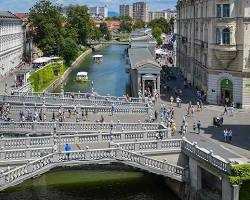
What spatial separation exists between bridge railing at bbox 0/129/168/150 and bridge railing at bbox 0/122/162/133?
13.2 ft

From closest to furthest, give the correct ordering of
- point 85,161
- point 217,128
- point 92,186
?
point 85,161, point 92,186, point 217,128

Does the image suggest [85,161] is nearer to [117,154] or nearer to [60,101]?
[117,154]

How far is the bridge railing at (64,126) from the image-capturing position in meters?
43.3

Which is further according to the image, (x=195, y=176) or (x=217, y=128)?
(x=217, y=128)

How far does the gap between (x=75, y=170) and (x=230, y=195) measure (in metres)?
14.8

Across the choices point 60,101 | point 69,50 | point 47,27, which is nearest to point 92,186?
point 60,101

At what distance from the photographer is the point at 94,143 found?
38.0 meters

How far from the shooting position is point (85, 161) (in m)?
34.6

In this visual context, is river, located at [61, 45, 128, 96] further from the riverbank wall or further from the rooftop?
the rooftop

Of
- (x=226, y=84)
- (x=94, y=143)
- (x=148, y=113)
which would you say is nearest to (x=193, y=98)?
(x=226, y=84)

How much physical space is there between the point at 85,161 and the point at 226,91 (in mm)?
36396

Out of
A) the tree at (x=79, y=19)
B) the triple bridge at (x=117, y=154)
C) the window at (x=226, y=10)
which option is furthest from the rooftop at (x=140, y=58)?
the tree at (x=79, y=19)

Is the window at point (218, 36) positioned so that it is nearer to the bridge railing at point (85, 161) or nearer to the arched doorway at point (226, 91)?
the arched doorway at point (226, 91)

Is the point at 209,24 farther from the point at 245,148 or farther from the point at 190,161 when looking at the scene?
the point at 190,161
